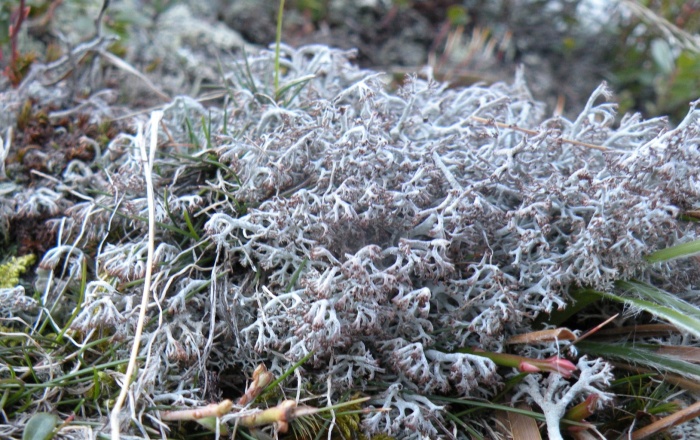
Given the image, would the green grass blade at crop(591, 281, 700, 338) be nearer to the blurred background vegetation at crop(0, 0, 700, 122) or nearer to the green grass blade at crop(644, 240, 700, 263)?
the green grass blade at crop(644, 240, 700, 263)

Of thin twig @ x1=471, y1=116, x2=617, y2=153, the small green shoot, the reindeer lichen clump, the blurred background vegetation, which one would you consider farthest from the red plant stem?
thin twig @ x1=471, y1=116, x2=617, y2=153

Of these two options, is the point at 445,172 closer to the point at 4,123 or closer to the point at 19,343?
the point at 19,343

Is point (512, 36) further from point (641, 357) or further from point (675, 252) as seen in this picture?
point (641, 357)

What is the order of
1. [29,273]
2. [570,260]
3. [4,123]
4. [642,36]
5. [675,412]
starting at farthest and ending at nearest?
[642,36]
[4,123]
[29,273]
[570,260]
[675,412]

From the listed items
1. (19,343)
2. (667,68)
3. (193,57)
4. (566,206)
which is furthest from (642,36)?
(19,343)

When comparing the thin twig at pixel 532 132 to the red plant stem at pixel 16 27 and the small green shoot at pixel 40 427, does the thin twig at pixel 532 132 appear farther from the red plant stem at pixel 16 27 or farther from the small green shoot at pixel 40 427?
the red plant stem at pixel 16 27

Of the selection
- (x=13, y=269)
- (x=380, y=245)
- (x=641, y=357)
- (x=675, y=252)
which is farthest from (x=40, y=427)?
(x=675, y=252)
